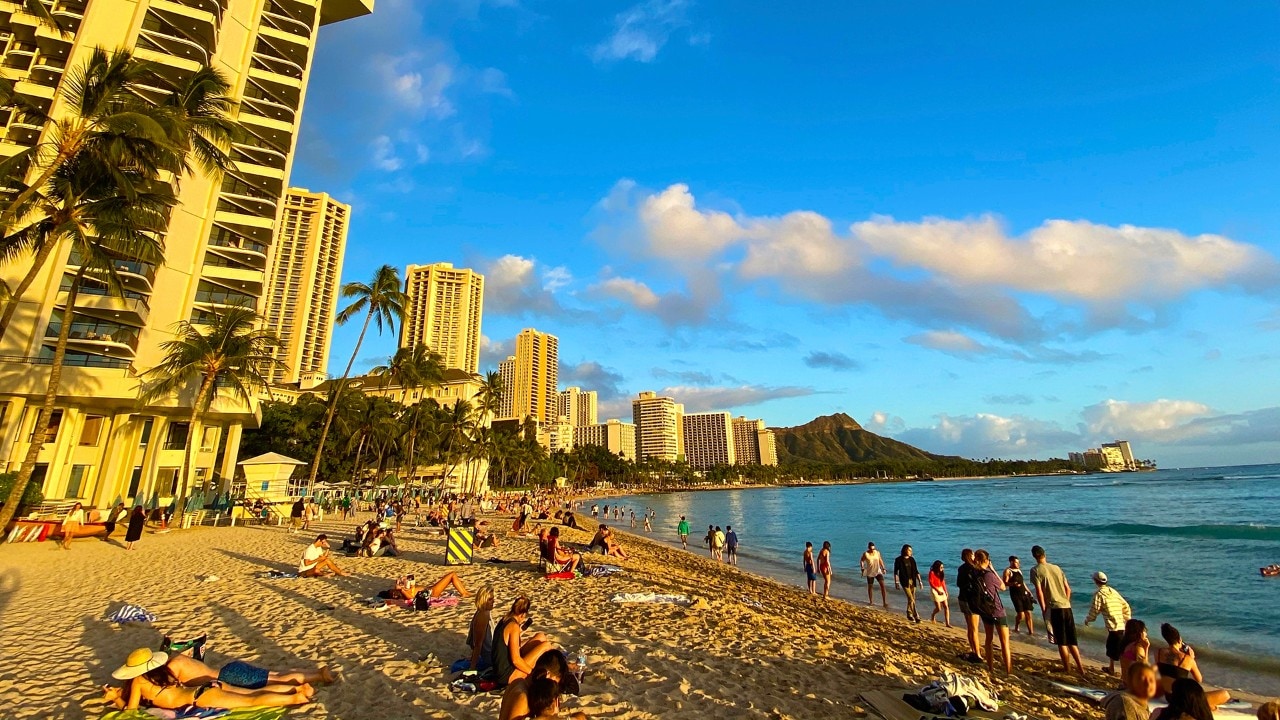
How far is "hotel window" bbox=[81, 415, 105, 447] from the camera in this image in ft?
89.6

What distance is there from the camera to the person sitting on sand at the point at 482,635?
6.14 m

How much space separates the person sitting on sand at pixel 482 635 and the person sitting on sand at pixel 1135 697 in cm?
534

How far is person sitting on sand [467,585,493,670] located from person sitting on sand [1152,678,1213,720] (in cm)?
557

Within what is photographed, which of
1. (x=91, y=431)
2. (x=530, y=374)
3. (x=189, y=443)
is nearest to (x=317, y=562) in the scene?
(x=189, y=443)

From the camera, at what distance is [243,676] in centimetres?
538

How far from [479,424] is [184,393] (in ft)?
157

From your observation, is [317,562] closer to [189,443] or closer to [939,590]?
[939,590]

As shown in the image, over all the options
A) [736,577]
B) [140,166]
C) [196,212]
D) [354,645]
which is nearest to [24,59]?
[196,212]

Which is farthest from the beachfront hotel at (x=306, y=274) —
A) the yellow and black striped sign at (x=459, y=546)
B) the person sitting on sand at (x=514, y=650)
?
the person sitting on sand at (x=514, y=650)

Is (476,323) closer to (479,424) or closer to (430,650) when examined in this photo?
(479,424)

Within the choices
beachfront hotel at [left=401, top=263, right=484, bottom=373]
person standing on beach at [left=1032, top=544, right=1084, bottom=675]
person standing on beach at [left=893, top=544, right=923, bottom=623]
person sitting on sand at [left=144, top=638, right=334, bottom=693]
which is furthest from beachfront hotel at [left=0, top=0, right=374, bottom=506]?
beachfront hotel at [left=401, top=263, right=484, bottom=373]

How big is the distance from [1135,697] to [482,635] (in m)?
5.74

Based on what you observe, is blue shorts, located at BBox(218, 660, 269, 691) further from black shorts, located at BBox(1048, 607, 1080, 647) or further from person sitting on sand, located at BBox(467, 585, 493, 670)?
black shorts, located at BBox(1048, 607, 1080, 647)

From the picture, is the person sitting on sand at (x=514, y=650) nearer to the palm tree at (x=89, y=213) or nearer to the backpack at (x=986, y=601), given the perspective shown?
the backpack at (x=986, y=601)
